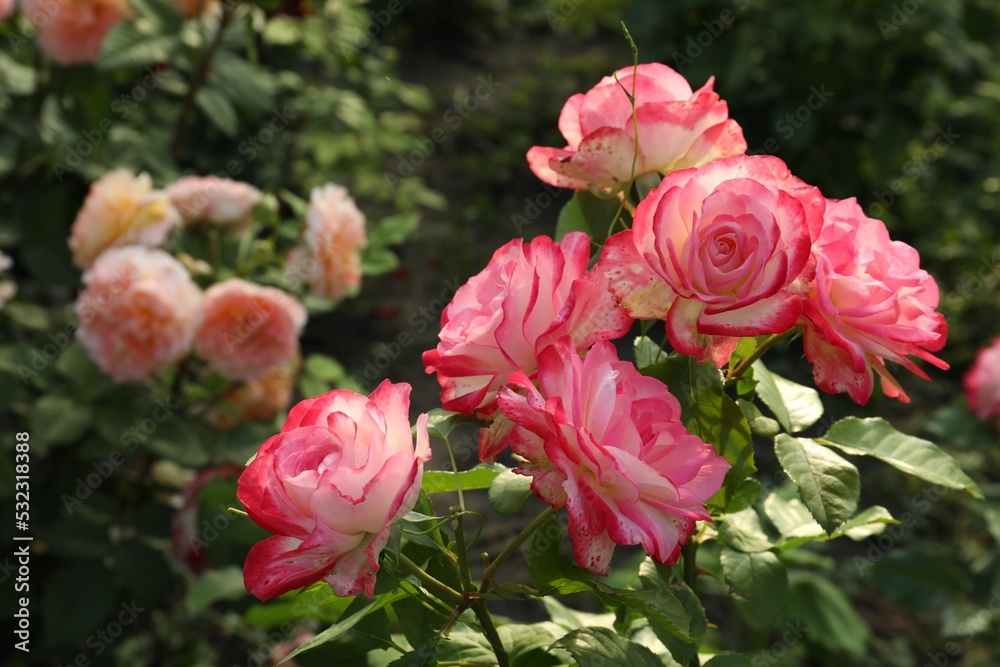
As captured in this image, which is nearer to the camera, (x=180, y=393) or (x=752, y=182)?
(x=752, y=182)

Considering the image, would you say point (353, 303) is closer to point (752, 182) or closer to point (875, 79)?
point (875, 79)

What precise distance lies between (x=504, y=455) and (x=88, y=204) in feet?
2.58

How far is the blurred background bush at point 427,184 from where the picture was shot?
158 cm

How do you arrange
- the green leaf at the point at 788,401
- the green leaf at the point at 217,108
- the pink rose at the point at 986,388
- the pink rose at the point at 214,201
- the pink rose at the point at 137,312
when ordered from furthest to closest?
1. the pink rose at the point at 986,388
2. the green leaf at the point at 217,108
3. the pink rose at the point at 214,201
4. the pink rose at the point at 137,312
5. the green leaf at the point at 788,401

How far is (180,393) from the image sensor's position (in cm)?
165

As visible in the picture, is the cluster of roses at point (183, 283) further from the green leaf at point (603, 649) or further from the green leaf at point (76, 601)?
the green leaf at point (603, 649)

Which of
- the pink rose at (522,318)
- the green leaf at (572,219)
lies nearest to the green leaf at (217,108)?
the green leaf at (572,219)

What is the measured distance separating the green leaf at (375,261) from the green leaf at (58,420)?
52 cm

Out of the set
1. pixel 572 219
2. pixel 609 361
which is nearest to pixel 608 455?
pixel 609 361

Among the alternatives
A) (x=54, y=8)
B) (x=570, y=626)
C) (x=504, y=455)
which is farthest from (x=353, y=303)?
(x=570, y=626)

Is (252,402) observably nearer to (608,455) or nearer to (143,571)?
(143,571)

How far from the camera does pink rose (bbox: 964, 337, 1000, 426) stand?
1.87 m

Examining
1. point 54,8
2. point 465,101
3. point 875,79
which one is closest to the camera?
point 54,8

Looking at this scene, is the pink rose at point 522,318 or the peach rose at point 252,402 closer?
the pink rose at point 522,318
